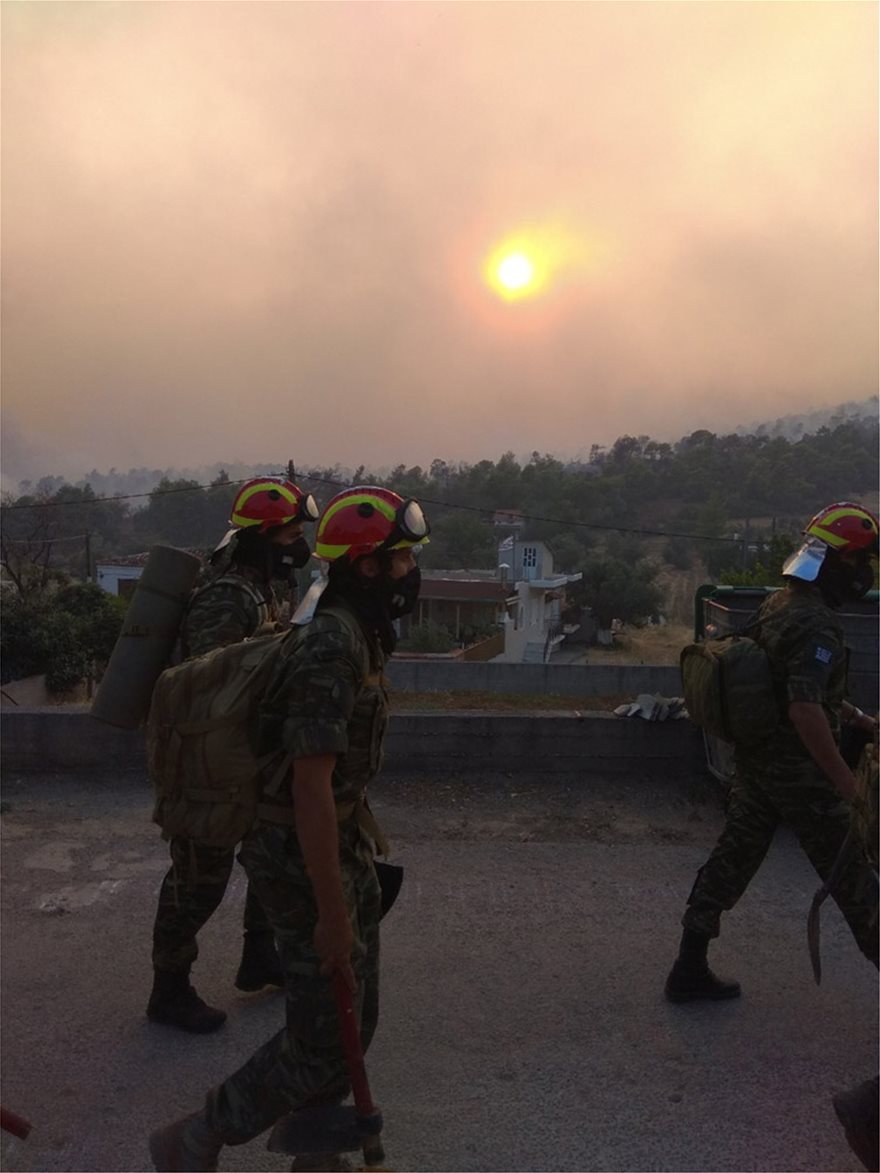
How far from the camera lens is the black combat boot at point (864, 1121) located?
8.30 ft

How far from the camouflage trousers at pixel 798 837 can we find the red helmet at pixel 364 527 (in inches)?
67.0

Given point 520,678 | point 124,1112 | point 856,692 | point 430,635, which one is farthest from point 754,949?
point 430,635

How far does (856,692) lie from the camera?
5.56 metres

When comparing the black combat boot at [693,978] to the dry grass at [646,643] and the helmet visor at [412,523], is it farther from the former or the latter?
the dry grass at [646,643]

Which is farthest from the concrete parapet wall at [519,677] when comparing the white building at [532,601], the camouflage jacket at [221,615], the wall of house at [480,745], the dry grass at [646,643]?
the dry grass at [646,643]

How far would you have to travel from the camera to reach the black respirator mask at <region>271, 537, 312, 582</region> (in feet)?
12.0

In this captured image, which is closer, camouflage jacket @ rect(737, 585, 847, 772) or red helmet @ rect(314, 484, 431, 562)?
red helmet @ rect(314, 484, 431, 562)

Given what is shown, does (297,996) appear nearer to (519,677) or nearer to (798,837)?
(798,837)

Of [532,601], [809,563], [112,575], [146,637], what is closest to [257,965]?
[146,637]

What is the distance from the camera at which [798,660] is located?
3219mm

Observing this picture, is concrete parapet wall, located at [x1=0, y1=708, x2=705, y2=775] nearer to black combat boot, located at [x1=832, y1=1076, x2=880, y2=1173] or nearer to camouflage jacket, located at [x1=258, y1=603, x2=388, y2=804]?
black combat boot, located at [x1=832, y1=1076, x2=880, y2=1173]

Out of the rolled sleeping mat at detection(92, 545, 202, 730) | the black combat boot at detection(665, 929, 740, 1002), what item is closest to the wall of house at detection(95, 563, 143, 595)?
the rolled sleeping mat at detection(92, 545, 202, 730)

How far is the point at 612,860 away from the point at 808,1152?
2183 mm

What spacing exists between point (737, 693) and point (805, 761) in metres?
0.33
